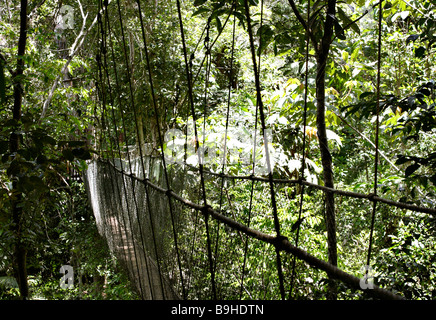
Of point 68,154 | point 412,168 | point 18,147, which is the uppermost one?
point 18,147

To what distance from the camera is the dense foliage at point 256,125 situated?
120cm

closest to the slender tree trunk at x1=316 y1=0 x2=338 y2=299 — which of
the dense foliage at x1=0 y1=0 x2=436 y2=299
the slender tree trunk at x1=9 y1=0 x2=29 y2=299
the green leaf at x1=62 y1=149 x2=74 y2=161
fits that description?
the dense foliage at x1=0 y1=0 x2=436 y2=299

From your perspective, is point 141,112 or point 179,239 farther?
point 141,112

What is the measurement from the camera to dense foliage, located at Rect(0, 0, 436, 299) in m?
1.20

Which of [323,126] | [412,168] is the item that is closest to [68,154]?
[323,126]

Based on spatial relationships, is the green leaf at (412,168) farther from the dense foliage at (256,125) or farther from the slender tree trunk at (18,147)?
the slender tree trunk at (18,147)

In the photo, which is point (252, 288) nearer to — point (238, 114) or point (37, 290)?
point (238, 114)

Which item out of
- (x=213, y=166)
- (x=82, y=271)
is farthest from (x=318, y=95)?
(x=82, y=271)

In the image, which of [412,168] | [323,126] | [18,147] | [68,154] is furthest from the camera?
[18,147]

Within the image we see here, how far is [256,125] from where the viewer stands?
3.81 feet

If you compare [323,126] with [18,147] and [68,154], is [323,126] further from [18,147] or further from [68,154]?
[18,147]

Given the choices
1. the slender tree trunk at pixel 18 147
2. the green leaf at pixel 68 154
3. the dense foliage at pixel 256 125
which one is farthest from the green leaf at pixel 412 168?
the slender tree trunk at pixel 18 147
